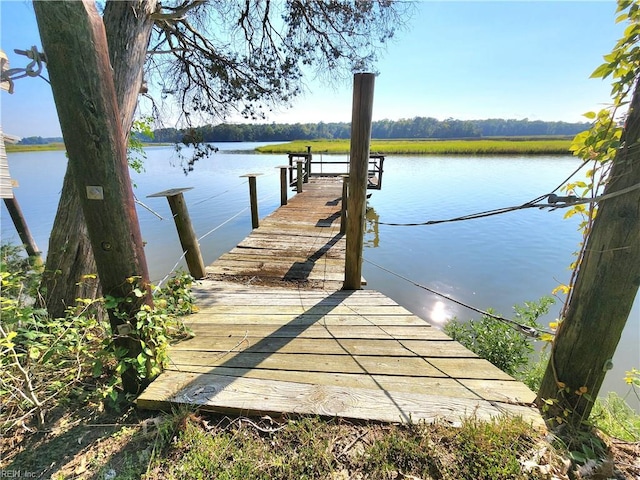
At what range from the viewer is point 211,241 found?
8.52 metres

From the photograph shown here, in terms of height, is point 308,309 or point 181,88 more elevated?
point 181,88

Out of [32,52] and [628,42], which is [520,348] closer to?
[628,42]

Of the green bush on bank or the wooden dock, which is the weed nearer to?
the wooden dock

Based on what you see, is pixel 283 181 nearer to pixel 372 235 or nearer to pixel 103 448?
pixel 372 235

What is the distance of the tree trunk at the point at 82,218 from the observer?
2207mm

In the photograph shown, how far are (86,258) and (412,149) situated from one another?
44.8m

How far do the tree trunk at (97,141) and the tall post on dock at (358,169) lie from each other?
1826 millimetres

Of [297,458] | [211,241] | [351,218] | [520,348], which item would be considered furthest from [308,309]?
[211,241]

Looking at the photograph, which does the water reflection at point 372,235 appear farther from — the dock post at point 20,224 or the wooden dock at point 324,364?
the dock post at point 20,224

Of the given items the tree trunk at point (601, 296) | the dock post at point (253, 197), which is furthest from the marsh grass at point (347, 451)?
the dock post at point (253, 197)

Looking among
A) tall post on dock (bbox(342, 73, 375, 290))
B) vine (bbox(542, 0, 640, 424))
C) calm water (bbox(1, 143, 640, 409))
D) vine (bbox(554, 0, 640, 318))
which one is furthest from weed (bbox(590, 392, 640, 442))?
tall post on dock (bbox(342, 73, 375, 290))

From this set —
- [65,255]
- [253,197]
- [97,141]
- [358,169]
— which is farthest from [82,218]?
[253,197]

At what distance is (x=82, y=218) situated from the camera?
2223mm

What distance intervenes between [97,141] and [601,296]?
2.26 metres
